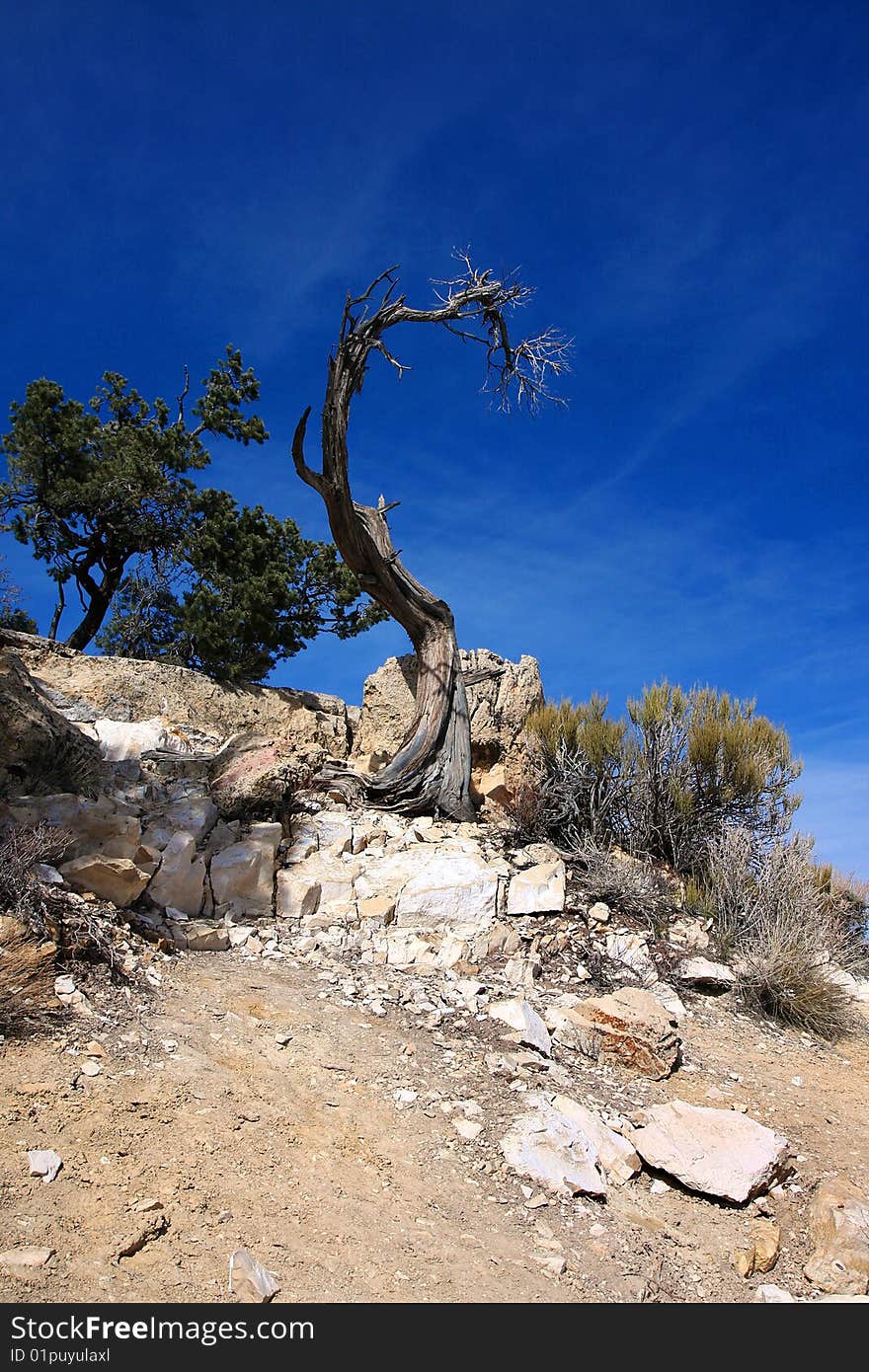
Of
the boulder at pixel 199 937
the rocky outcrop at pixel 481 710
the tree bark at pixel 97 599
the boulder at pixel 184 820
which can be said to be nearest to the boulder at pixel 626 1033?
the boulder at pixel 199 937

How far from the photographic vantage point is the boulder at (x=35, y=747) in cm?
694

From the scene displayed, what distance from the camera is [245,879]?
686 cm

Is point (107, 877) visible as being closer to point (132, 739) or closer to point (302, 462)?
point (132, 739)

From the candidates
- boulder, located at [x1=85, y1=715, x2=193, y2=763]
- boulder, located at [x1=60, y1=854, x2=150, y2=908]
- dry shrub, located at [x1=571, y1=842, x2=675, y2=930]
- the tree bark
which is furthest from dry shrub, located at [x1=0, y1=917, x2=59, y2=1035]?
the tree bark

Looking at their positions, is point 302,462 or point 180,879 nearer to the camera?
point 180,879

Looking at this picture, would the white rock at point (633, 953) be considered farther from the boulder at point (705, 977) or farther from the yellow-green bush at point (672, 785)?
the yellow-green bush at point (672, 785)

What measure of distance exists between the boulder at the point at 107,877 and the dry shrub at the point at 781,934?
4849 mm

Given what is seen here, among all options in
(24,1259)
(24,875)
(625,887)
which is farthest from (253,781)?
(24,1259)

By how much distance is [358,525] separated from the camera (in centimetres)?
1010

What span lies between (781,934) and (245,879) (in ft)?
14.5

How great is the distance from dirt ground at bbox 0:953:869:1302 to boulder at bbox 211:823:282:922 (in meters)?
1.04

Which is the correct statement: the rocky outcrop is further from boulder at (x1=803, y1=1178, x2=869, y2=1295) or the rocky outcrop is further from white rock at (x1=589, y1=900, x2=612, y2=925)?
boulder at (x1=803, y1=1178, x2=869, y2=1295)

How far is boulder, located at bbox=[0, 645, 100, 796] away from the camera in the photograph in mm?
6941
